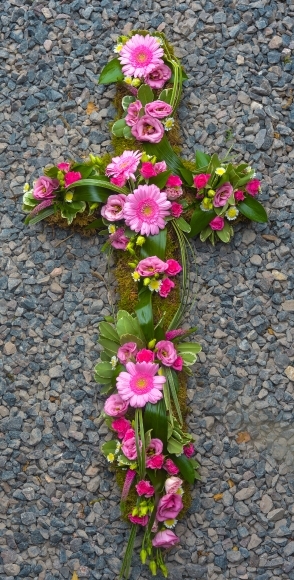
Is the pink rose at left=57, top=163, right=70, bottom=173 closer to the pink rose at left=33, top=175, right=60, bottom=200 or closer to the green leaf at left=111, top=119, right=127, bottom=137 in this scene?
the pink rose at left=33, top=175, right=60, bottom=200

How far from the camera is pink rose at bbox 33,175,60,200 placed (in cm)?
225

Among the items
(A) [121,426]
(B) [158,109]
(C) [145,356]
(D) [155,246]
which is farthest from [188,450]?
(B) [158,109]

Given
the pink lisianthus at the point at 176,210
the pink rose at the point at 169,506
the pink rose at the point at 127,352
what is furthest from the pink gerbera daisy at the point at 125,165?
the pink rose at the point at 169,506

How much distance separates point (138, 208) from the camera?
221 cm

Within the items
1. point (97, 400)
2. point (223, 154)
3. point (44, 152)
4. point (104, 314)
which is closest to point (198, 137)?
point (223, 154)

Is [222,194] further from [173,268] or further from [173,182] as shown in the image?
[173,268]

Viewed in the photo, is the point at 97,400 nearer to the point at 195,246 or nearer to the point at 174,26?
the point at 195,246

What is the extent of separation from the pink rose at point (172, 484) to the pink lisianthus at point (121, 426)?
0.63ft

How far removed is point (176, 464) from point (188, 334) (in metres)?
0.40

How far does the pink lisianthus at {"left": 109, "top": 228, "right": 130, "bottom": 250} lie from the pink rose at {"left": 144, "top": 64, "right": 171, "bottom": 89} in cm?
53

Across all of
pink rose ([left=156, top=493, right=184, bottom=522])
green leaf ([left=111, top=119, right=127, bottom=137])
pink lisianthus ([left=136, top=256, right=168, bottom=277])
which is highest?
green leaf ([left=111, top=119, right=127, bottom=137])

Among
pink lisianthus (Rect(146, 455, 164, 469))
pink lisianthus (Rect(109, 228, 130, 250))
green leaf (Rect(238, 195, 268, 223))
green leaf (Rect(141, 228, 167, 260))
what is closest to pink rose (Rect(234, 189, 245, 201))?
green leaf (Rect(238, 195, 268, 223))

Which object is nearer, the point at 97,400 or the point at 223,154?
the point at 97,400

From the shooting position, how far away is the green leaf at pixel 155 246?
2.21m
